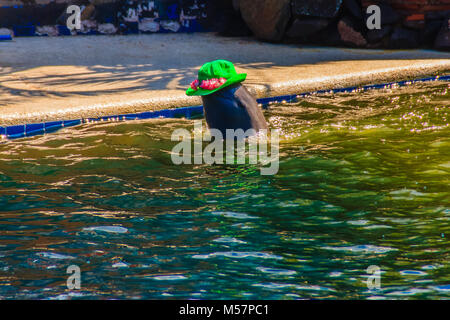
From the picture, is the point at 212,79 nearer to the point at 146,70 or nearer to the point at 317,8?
the point at 146,70

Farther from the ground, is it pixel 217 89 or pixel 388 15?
pixel 388 15

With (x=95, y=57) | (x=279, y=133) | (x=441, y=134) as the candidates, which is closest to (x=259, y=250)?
(x=279, y=133)

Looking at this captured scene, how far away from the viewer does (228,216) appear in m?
4.30

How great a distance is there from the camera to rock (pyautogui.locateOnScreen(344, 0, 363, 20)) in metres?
11.3

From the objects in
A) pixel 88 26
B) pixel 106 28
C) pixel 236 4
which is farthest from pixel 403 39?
pixel 88 26

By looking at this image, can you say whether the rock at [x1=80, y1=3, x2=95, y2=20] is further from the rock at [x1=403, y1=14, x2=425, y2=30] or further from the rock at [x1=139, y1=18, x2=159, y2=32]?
the rock at [x1=403, y1=14, x2=425, y2=30]

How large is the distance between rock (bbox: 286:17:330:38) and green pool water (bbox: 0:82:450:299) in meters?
5.07

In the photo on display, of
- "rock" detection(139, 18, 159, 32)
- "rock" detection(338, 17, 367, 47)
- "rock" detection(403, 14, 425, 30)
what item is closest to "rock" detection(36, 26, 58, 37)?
"rock" detection(139, 18, 159, 32)

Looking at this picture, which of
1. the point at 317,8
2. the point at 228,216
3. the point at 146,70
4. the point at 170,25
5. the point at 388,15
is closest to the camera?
the point at 228,216

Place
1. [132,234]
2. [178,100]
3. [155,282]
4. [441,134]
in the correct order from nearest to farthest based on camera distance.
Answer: [155,282] → [132,234] → [441,134] → [178,100]

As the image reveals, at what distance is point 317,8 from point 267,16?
0.95m

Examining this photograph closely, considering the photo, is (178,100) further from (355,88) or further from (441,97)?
(441,97)

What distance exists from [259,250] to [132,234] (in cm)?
84
